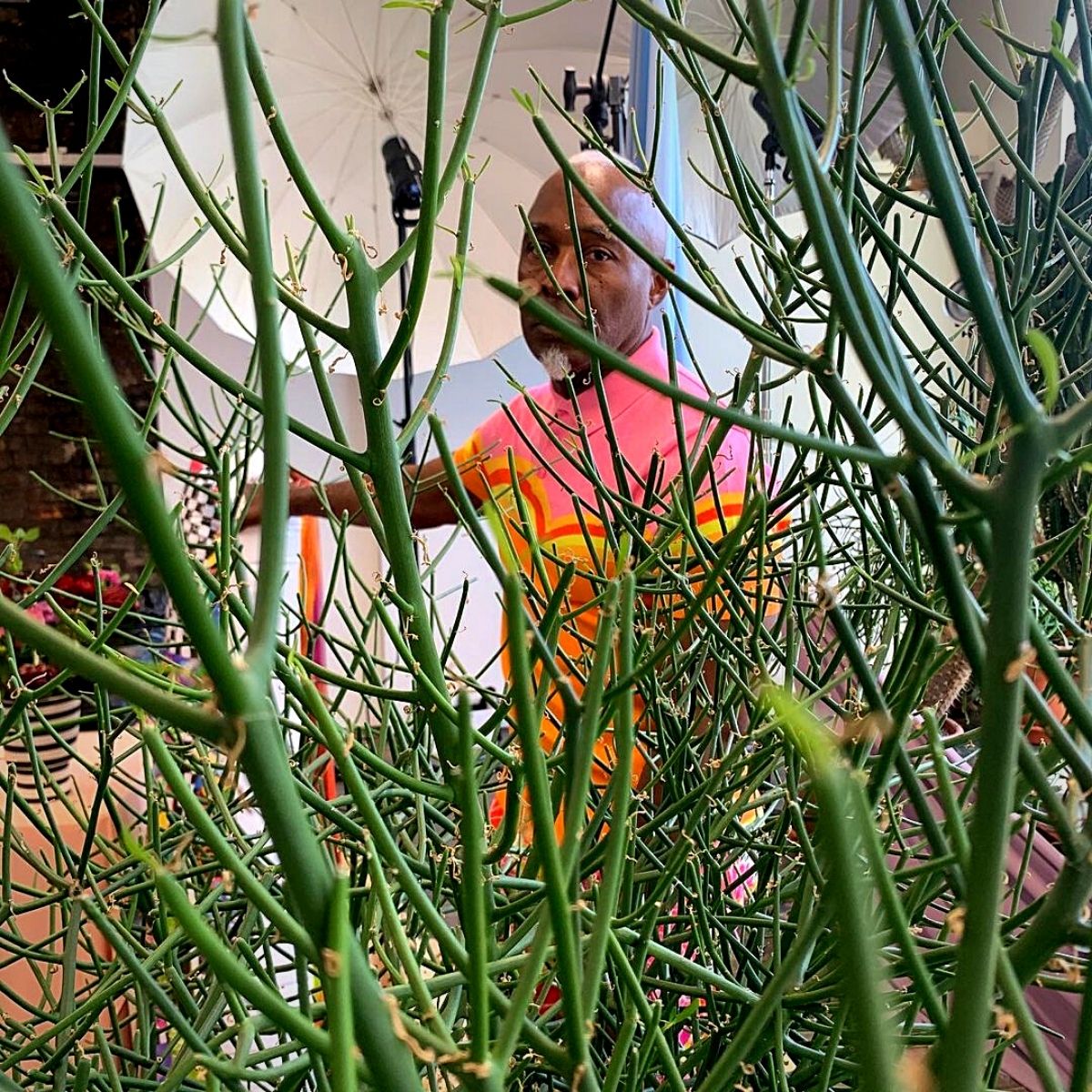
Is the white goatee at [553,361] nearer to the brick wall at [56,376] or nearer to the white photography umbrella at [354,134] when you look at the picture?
the white photography umbrella at [354,134]

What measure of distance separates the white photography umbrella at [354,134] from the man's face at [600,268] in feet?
1.60

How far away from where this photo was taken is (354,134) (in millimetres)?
1147

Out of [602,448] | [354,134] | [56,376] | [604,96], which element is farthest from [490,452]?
[56,376]

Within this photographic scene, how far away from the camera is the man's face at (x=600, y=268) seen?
20.8 inches

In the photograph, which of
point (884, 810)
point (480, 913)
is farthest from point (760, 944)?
point (480, 913)

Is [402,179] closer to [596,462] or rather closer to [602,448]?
[602,448]

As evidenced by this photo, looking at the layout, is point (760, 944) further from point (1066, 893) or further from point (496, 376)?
point (496, 376)

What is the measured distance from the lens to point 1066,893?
0.07m

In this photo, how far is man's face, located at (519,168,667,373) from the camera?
0.53 m

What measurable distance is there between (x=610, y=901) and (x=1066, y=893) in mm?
33

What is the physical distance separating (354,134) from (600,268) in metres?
0.71

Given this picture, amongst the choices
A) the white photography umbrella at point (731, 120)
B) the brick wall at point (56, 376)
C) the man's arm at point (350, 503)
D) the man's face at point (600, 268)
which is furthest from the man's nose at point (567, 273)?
the brick wall at point (56, 376)

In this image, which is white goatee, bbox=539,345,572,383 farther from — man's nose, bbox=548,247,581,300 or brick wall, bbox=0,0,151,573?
brick wall, bbox=0,0,151,573

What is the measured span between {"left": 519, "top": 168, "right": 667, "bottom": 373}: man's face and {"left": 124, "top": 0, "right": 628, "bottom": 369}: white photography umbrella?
488 millimetres
